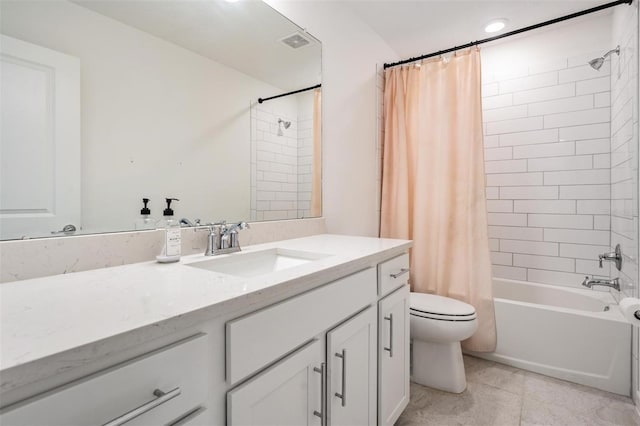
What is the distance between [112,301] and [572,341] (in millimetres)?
2352

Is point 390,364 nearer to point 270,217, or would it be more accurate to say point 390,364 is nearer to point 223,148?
Result: point 270,217

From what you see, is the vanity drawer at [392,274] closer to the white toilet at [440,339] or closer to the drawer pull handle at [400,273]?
the drawer pull handle at [400,273]

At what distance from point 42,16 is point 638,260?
258cm

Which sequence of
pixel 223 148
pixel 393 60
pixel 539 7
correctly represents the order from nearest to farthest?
pixel 223 148, pixel 539 7, pixel 393 60

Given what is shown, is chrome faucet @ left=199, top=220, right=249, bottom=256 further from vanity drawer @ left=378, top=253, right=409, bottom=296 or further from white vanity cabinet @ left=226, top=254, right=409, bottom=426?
vanity drawer @ left=378, top=253, right=409, bottom=296

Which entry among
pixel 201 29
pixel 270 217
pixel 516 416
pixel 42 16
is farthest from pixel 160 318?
pixel 516 416

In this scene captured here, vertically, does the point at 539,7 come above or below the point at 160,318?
above

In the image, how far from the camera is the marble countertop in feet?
1.44

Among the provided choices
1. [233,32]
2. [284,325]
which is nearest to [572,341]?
[284,325]

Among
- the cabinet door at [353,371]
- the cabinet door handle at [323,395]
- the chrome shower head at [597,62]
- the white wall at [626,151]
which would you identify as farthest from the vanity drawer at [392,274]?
the chrome shower head at [597,62]

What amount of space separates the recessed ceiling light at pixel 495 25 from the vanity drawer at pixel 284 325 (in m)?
2.16

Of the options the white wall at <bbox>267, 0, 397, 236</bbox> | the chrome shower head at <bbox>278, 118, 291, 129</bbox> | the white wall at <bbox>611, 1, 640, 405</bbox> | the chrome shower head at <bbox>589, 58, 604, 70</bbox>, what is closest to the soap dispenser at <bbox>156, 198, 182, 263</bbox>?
the chrome shower head at <bbox>278, 118, 291, 129</bbox>

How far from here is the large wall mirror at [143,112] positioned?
0.85 meters

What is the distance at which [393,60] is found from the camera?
105 inches
